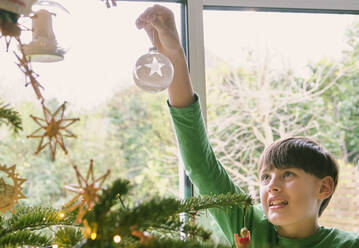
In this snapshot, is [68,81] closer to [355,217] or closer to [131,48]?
[131,48]

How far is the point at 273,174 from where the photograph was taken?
1.03 metres

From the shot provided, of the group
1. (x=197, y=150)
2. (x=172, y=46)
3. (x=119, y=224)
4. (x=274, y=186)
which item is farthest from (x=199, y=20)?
(x=119, y=224)

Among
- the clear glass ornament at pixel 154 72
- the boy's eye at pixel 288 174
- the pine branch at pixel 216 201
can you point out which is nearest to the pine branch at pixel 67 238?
the pine branch at pixel 216 201

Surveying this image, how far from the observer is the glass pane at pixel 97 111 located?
47.9 inches

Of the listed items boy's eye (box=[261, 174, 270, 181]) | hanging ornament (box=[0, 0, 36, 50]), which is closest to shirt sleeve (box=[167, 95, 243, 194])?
boy's eye (box=[261, 174, 270, 181])

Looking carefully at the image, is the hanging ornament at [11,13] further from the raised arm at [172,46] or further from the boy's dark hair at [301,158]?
the boy's dark hair at [301,158]

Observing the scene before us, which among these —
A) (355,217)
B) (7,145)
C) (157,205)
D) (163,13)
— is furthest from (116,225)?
(355,217)

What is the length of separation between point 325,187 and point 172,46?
537mm

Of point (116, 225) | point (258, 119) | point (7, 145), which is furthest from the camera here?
point (258, 119)

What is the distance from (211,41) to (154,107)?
0.30m

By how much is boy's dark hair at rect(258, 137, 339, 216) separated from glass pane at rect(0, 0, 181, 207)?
379 millimetres

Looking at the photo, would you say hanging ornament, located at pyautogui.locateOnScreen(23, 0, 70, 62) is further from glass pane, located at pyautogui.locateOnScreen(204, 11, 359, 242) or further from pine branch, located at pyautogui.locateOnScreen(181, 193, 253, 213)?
glass pane, located at pyautogui.locateOnScreen(204, 11, 359, 242)

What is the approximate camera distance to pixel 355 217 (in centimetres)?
144

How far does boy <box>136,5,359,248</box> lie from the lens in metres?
0.99
